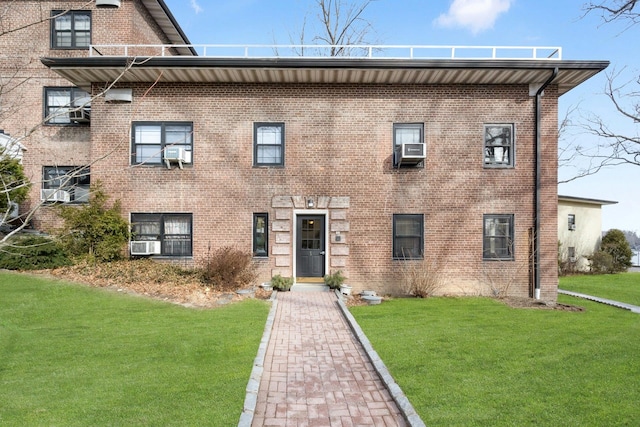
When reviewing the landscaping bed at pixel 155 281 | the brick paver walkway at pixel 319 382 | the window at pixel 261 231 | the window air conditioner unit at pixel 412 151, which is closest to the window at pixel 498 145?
the window air conditioner unit at pixel 412 151

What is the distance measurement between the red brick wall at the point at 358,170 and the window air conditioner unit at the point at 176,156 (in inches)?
11.0

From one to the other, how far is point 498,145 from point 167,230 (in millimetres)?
11417

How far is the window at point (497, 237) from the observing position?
12781 mm

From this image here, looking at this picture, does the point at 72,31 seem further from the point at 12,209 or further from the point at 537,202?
the point at 537,202

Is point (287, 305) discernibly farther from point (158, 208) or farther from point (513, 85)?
point (513, 85)

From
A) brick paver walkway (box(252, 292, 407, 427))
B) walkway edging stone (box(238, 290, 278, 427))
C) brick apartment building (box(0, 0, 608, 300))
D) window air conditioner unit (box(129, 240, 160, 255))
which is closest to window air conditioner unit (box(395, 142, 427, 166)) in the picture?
brick apartment building (box(0, 0, 608, 300))

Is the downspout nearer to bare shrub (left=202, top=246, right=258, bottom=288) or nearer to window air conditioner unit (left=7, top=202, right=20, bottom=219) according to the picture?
bare shrub (left=202, top=246, right=258, bottom=288)

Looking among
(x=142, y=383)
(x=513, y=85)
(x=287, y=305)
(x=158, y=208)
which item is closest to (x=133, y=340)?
(x=142, y=383)

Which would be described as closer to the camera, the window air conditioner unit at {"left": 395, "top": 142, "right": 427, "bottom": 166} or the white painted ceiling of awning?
the white painted ceiling of awning

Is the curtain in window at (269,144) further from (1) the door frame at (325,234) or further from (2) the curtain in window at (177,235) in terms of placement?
(2) the curtain in window at (177,235)

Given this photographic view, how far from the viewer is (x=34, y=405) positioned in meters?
4.57

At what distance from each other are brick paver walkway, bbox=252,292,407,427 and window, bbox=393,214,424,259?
15.2 feet

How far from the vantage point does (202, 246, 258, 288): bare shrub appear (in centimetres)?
1170

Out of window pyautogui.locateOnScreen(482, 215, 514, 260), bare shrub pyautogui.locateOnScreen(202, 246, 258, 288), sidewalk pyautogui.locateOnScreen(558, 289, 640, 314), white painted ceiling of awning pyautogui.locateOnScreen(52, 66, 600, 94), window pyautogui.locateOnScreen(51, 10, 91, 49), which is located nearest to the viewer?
sidewalk pyautogui.locateOnScreen(558, 289, 640, 314)
